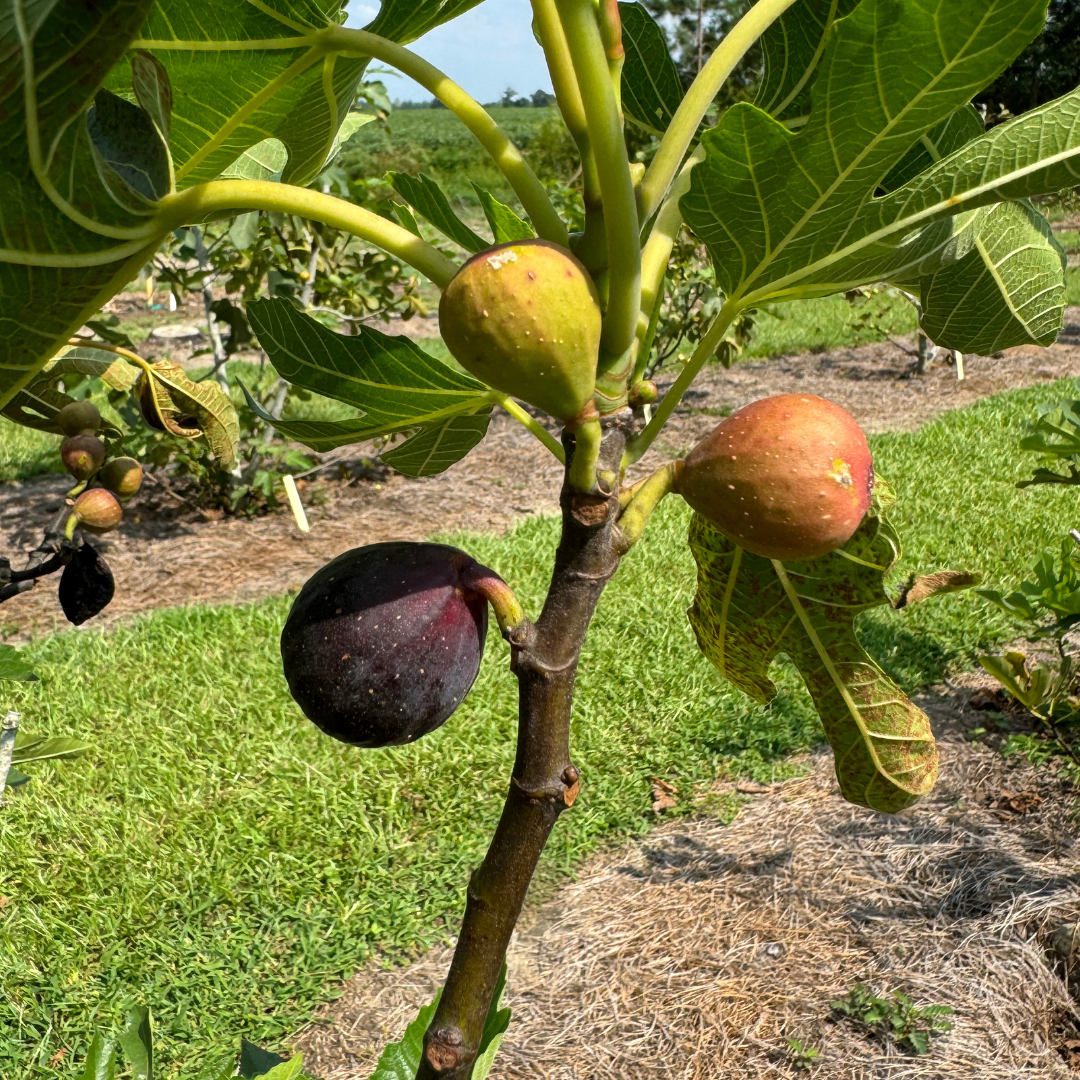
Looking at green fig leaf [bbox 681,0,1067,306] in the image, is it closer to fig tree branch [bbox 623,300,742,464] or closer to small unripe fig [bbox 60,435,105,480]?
fig tree branch [bbox 623,300,742,464]

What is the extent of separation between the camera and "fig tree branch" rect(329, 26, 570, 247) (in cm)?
52

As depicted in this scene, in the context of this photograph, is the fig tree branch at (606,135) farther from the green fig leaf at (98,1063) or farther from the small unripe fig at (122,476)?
the small unripe fig at (122,476)

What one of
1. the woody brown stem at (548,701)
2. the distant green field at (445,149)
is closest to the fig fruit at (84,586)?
the woody brown stem at (548,701)

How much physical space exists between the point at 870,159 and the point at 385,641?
1.20ft

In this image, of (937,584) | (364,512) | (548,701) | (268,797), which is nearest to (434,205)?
(548,701)

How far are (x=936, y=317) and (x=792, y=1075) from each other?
2.17 m

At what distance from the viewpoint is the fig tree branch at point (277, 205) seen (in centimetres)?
49

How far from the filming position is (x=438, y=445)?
31.0 inches

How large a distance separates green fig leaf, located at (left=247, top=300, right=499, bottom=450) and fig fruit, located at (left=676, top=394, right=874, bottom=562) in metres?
0.19

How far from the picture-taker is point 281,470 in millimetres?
5770

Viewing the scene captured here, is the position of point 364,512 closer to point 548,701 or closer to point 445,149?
point 548,701

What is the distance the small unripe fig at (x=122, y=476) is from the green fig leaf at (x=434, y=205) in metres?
0.49

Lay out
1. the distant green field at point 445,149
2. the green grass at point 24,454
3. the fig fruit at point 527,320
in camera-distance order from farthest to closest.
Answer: the distant green field at point 445,149 < the green grass at point 24,454 < the fig fruit at point 527,320

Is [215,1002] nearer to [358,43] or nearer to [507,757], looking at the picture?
[507,757]
